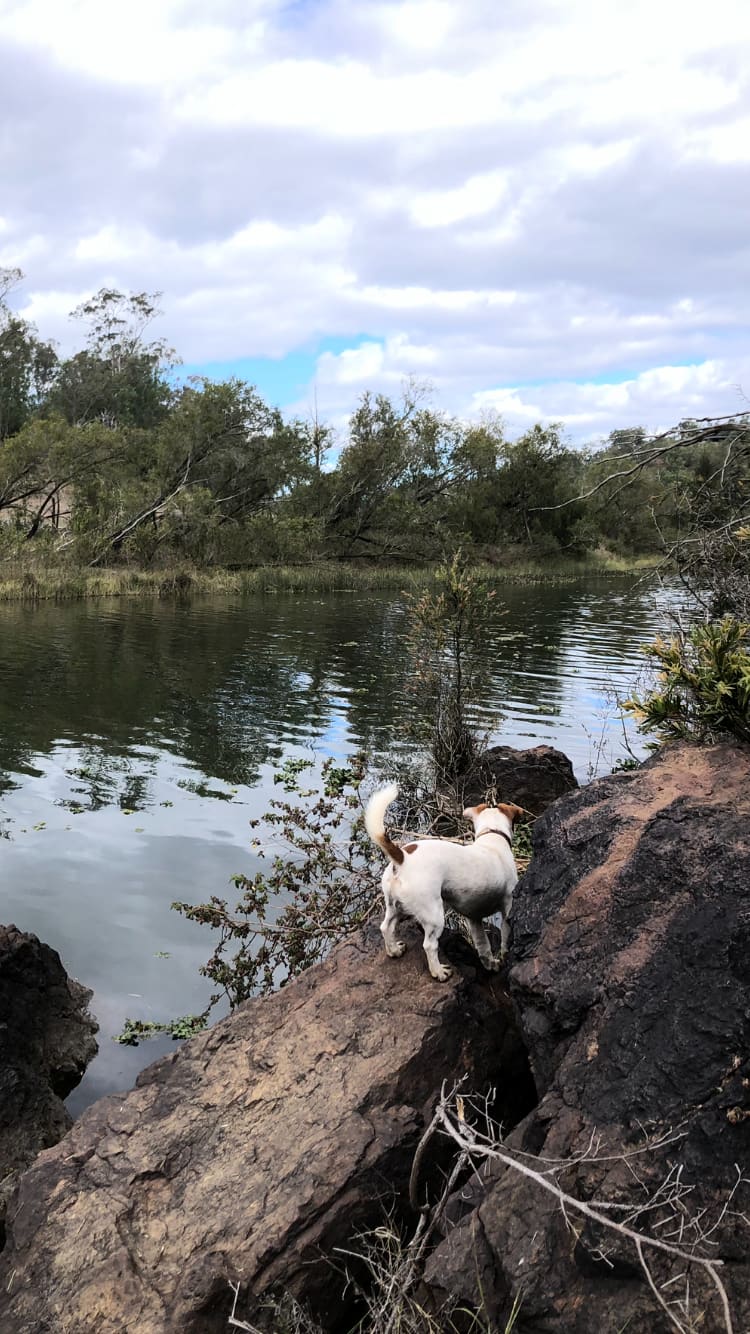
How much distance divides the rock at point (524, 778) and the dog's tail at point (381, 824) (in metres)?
5.99

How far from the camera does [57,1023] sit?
639 cm

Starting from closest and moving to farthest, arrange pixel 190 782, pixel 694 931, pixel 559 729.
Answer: pixel 694 931 → pixel 190 782 → pixel 559 729

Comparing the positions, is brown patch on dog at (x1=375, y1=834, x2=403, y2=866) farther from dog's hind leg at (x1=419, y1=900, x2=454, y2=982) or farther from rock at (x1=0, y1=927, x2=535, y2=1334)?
rock at (x1=0, y1=927, x2=535, y2=1334)

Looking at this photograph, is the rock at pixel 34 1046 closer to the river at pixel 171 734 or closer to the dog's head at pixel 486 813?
the river at pixel 171 734

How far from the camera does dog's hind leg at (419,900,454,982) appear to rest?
188 inches

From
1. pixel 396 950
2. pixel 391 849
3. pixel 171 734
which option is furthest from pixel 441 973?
pixel 171 734

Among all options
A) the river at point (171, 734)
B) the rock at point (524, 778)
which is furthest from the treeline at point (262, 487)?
the rock at point (524, 778)

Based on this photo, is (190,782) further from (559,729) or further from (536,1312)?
(536,1312)

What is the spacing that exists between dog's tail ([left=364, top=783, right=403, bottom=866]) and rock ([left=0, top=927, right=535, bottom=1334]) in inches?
24.7

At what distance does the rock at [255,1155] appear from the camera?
11.8 feet

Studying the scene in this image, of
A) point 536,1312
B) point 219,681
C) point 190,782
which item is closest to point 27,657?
point 219,681

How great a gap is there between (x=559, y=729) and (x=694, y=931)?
13.1 meters

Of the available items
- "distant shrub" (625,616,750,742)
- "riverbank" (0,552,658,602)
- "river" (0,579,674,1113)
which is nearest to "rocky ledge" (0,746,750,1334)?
"distant shrub" (625,616,750,742)

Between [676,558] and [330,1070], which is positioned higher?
[676,558]
